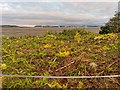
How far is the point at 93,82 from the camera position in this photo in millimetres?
2936

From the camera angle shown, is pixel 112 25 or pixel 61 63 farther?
pixel 112 25

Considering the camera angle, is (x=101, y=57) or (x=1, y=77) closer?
(x=1, y=77)

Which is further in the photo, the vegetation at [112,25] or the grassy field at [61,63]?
the vegetation at [112,25]

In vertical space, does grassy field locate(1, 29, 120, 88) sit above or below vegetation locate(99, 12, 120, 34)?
below

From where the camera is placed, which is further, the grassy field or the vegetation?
the vegetation

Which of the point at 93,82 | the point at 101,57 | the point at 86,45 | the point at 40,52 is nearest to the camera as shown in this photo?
the point at 93,82

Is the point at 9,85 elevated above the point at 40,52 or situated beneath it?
situated beneath

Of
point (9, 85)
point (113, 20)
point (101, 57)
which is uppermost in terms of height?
point (113, 20)

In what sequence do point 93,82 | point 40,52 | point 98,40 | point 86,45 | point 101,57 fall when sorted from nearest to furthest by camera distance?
1. point 93,82
2. point 101,57
3. point 40,52
4. point 86,45
5. point 98,40

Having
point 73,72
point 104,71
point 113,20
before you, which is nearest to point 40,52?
point 73,72

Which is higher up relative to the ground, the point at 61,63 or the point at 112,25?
the point at 112,25

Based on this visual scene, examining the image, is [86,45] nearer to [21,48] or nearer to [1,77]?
[21,48]

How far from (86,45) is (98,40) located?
0.44 meters

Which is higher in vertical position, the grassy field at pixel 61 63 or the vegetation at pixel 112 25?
the vegetation at pixel 112 25
